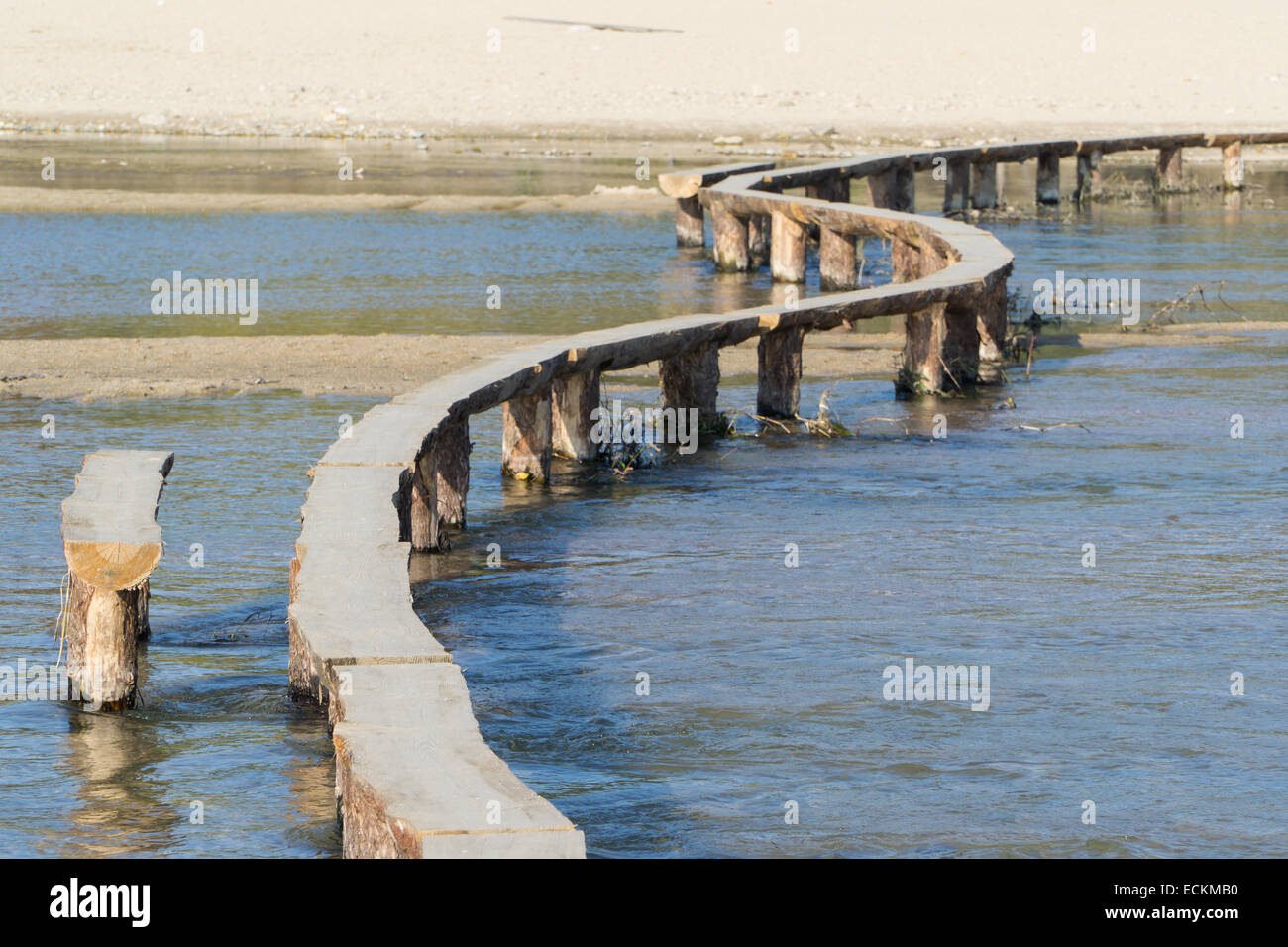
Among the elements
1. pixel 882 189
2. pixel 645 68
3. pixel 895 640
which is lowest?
pixel 895 640

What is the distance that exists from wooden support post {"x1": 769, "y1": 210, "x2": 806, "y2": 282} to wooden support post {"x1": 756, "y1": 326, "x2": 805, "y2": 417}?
799 centimetres

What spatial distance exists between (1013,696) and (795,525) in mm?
2802

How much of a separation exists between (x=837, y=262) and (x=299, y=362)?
293 inches

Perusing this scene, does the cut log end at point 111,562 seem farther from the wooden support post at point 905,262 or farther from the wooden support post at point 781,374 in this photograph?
the wooden support post at point 905,262

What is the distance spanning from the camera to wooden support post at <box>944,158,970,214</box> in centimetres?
2748

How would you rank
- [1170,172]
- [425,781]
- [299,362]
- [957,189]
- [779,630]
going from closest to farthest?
[425,781] < [779,630] < [299,362] < [957,189] < [1170,172]

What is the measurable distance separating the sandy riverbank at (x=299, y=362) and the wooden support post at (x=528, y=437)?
8.55ft

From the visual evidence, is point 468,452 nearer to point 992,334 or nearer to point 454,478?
point 454,478

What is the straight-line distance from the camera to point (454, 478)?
9.41 m

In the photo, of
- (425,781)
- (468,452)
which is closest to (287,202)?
(468,452)

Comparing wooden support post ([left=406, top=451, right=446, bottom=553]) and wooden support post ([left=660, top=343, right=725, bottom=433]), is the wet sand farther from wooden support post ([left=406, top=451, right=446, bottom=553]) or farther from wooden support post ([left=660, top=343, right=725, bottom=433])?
wooden support post ([left=406, top=451, right=446, bottom=553])

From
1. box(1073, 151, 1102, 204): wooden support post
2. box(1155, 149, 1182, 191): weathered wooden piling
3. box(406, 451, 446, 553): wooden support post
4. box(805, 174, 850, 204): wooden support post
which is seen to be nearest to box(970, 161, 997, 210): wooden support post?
box(1073, 151, 1102, 204): wooden support post

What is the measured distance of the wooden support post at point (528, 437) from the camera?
34.0ft

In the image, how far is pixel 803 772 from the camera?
6.17 metres
